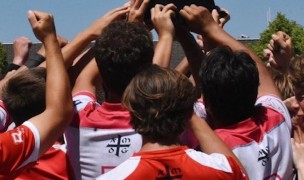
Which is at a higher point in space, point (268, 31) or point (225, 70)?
point (225, 70)

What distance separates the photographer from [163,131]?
3.05m

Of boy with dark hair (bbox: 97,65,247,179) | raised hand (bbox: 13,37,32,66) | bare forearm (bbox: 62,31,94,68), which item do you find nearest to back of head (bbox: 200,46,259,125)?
boy with dark hair (bbox: 97,65,247,179)

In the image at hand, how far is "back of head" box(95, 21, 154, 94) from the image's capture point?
136 inches

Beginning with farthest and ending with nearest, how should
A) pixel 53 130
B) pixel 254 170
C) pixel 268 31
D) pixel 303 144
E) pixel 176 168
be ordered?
1. pixel 268 31
2. pixel 303 144
3. pixel 254 170
4. pixel 53 130
5. pixel 176 168

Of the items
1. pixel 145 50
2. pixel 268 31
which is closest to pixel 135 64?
pixel 145 50

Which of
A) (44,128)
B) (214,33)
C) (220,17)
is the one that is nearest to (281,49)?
(220,17)

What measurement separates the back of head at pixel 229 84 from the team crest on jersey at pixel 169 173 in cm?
60

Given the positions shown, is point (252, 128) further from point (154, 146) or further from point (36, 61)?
point (36, 61)

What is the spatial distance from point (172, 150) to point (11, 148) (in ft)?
2.30

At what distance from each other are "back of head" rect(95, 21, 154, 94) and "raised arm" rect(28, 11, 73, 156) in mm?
A: 196

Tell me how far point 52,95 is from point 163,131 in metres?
0.62

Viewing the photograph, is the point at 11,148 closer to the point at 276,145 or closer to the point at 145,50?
the point at 145,50

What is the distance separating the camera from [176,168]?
303 cm

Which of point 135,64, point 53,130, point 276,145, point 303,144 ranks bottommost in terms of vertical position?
point 303,144
